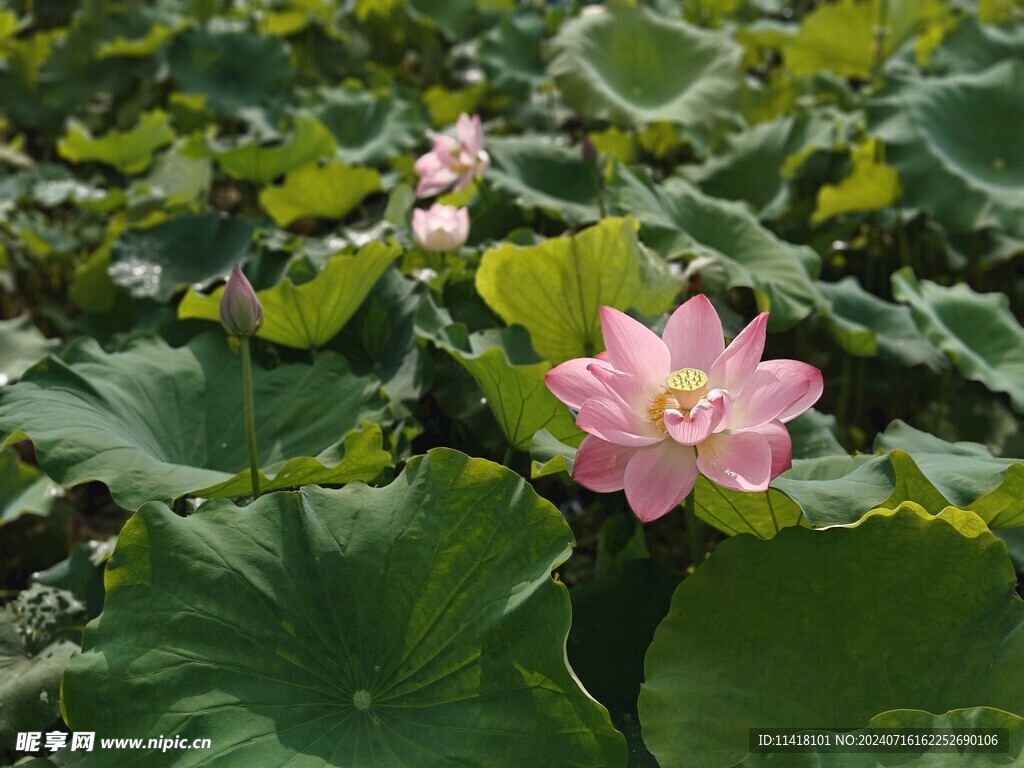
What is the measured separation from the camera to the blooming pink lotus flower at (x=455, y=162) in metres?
2.03

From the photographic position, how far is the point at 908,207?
8.46 feet

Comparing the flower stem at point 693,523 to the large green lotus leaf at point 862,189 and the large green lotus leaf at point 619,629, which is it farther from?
the large green lotus leaf at point 862,189

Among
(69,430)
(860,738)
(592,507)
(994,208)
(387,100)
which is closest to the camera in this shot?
(860,738)

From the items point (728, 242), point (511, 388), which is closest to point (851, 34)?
point (728, 242)

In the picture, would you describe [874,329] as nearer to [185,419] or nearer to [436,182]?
[436,182]

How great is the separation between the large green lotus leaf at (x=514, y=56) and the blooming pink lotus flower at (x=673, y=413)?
2426mm

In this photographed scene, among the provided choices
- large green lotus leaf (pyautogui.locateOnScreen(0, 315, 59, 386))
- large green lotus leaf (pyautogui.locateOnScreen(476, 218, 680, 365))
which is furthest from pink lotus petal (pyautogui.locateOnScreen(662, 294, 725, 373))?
large green lotus leaf (pyautogui.locateOnScreen(0, 315, 59, 386))

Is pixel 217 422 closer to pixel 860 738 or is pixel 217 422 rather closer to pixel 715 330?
pixel 715 330

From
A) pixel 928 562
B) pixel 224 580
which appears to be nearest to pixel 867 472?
pixel 928 562

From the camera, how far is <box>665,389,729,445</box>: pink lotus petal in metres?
1.04

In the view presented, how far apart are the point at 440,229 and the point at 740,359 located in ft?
2.78

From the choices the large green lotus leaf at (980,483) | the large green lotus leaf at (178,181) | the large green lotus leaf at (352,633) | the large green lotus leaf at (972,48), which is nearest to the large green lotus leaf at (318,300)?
the large green lotus leaf at (352,633)

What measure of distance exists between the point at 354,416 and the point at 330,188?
3.62ft

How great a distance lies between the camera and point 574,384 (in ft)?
3.67
